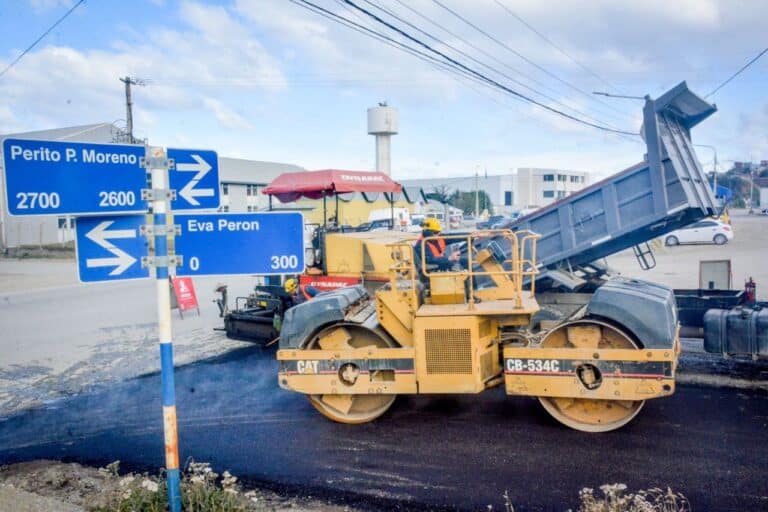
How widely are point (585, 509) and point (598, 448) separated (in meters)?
1.68

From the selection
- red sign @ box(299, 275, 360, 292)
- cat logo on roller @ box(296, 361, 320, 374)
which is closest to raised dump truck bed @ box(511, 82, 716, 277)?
red sign @ box(299, 275, 360, 292)

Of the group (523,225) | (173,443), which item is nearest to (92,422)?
(173,443)

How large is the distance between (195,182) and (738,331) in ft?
20.0

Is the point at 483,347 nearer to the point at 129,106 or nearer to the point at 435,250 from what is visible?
the point at 435,250

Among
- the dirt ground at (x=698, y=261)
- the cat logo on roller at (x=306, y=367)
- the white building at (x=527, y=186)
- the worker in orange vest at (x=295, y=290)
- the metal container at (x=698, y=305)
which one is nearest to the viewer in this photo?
the cat logo on roller at (x=306, y=367)

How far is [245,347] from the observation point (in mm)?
10914

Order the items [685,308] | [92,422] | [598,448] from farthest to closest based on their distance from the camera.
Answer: [685,308] < [92,422] < [598,448]

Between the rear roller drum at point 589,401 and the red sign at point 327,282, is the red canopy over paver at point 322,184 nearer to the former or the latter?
the red sign at point 327,282

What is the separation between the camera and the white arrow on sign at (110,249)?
3.80 metres

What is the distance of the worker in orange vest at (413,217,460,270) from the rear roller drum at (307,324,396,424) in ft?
3.95

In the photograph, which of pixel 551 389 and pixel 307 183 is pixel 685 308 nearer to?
pixel 551 389

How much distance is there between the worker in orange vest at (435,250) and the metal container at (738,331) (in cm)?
302

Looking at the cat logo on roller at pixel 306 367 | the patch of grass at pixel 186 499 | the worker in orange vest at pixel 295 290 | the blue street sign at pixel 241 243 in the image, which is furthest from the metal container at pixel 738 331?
the patch of grass at pixel 186 499

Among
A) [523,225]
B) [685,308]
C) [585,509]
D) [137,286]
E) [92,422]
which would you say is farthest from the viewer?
[137,286]
